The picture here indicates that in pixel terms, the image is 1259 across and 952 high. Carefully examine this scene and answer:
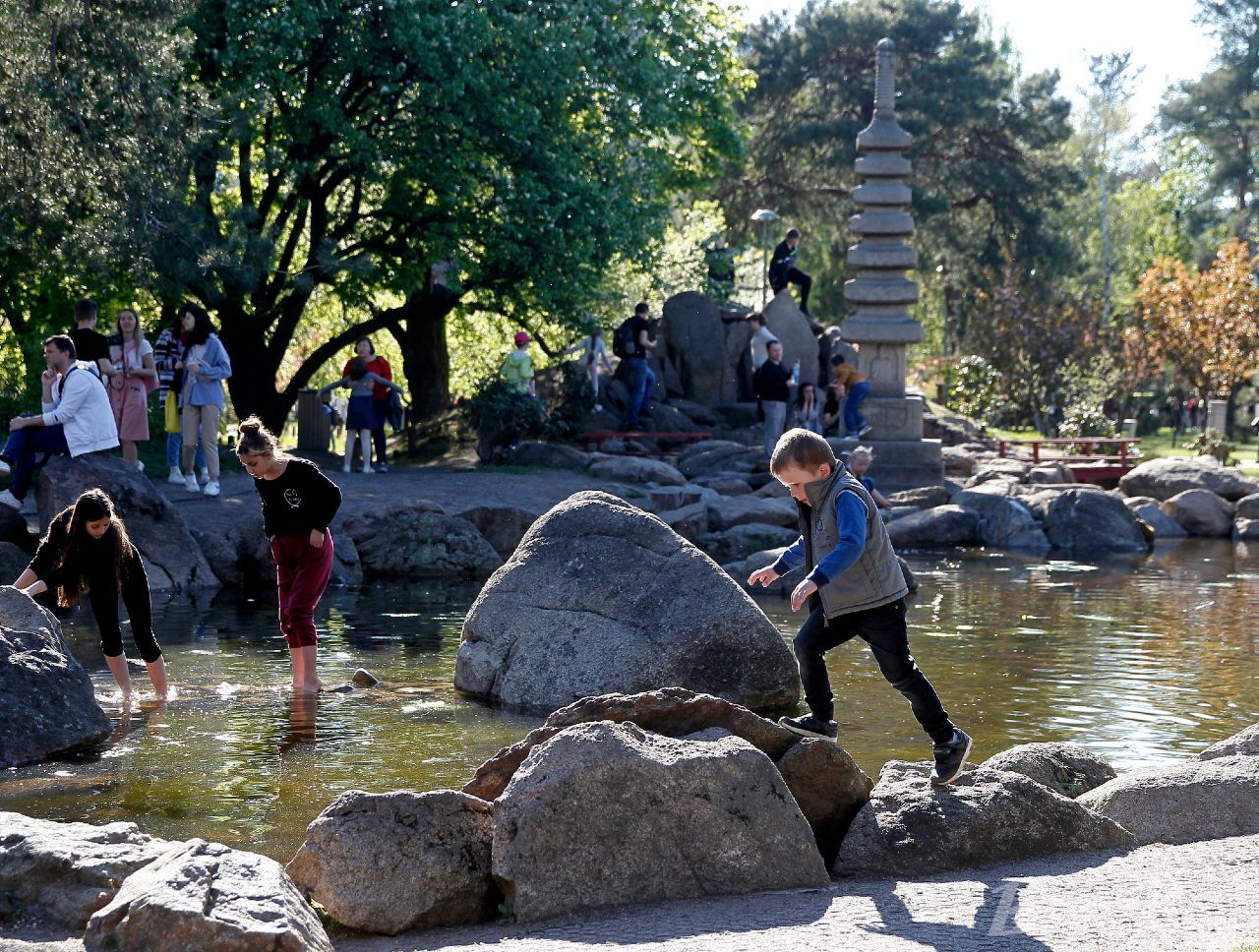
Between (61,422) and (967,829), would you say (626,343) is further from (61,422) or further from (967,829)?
(967,829)

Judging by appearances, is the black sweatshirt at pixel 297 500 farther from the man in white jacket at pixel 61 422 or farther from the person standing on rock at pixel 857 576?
the man in white jacket at pixel 61 422

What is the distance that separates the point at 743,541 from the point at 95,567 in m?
9.64

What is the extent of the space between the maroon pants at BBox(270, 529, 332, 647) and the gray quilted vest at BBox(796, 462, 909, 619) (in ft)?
12.4

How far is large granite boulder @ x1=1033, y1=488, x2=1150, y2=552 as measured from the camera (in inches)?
814

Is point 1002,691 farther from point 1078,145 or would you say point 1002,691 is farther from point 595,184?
point 1078,145

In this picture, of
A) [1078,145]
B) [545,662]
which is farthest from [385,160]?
[1078,145]

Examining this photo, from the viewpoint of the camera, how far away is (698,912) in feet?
19.0

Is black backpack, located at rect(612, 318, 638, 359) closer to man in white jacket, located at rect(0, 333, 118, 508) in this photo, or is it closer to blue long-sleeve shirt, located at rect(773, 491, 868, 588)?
man in white jacket, located at rect(0, 333, 118, 508)

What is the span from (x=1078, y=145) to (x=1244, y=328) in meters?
24.9

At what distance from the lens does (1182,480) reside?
2438 cm

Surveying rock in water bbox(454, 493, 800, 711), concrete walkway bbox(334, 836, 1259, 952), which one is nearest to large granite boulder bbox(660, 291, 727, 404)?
rock in water bbox(454, 493, 800, 711)

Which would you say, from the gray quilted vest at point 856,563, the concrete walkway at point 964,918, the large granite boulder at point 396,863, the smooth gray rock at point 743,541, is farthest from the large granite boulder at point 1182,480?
the large granite boulder at point 396,863

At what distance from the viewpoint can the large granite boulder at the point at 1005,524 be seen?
68.5 feet

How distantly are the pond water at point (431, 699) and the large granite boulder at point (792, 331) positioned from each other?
44.8ft
